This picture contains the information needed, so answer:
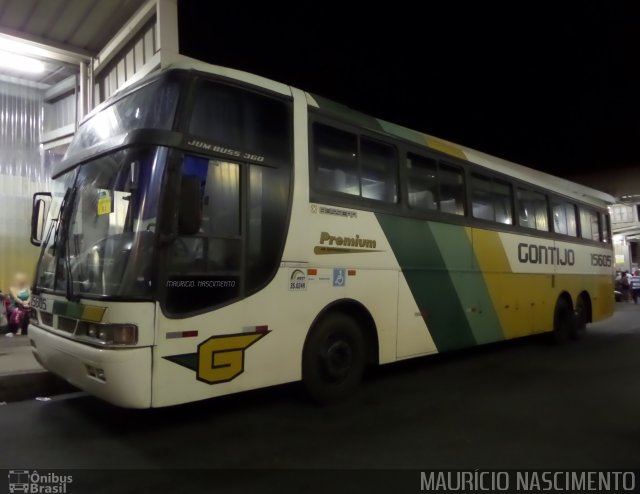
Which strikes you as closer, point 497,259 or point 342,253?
point 342,253

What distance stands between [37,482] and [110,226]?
2079mm

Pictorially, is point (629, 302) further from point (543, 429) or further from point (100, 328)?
point (100, 328)

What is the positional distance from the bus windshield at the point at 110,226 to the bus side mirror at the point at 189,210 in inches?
8.4

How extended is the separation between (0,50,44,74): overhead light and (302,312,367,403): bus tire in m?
8.33

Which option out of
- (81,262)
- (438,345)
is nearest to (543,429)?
(438,345)

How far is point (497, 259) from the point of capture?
813 cm

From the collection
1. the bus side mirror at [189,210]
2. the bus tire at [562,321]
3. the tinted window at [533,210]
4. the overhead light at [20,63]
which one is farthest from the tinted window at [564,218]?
the overhead light at [20,63]

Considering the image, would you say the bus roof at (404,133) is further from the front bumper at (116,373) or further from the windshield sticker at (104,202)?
the front bumper at (116,373)

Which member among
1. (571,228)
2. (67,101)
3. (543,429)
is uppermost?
(67,101)

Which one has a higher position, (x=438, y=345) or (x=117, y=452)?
(x=438, y=345)

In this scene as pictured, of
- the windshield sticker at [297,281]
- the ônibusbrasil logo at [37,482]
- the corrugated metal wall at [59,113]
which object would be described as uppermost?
the corrugated metal wall at [59,113]

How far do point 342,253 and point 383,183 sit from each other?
1295 mm

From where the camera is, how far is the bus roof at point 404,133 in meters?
4.68

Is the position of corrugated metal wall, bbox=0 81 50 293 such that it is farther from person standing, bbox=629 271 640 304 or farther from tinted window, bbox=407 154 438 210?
person standing, bbox=629 271 640 304
